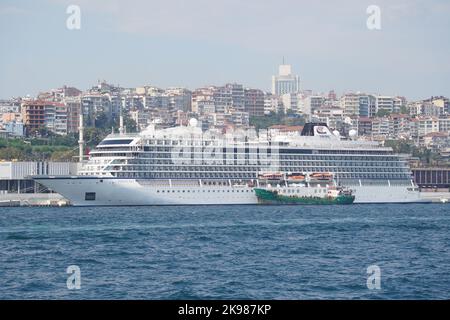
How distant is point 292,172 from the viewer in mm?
63781

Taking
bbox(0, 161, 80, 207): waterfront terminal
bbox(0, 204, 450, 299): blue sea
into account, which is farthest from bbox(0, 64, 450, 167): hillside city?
bbox(0, 204, 450, 299): blue sea

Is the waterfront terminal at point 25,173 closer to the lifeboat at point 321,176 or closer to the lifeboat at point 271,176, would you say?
the lifeboat at point 271,176

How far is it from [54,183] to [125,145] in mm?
4917

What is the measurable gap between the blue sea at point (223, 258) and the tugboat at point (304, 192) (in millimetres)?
20754

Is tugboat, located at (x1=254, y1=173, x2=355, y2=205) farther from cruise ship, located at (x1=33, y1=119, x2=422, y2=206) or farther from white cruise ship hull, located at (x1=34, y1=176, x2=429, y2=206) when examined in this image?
white cruise ship hull, located at (x1=34, y1=176, x2=429, y2=206)

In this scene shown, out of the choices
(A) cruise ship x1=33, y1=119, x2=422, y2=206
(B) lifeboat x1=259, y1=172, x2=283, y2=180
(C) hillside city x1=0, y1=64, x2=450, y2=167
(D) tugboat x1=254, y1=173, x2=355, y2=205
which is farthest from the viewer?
(C) hillside city x1=0, y1=64, x2=450, y2=167

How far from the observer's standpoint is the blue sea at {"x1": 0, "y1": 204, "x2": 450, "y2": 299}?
1820 centimetres

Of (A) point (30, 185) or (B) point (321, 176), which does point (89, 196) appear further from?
(A) point (30, 185)

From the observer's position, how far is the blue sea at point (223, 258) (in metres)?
18.2

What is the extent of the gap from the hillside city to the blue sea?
49118mm

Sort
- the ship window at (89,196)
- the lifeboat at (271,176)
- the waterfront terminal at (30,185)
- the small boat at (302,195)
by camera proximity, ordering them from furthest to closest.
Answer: the waterfront terminal at (30,185)
the lifeboat at (271,176)
the small boat at (302,195)
the ship window at (89,196)

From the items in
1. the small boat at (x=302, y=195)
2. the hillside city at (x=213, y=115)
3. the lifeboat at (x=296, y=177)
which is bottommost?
the small boat at (x=302, y=195)

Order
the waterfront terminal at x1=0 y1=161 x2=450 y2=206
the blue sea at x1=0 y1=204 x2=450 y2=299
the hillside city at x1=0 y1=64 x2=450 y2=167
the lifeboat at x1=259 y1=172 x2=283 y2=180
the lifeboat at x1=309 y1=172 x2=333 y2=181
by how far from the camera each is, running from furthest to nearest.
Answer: the hillside city at x1=0 y1=64 x2=450 y2=167 < the waterfront terminal at x1=0 y1=161 x2=450 y2=206 < the lifeboat at x1=309 y1=172 x2=333 y2=181 < the lifeboat at x1=259 y1=172 x2=283 y2=180 < the blue sea at x1=0 y1=204 x2=450 y2=299

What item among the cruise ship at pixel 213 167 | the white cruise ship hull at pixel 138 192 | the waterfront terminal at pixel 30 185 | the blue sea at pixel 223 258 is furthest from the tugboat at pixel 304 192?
the blue sea at pixel 223 258
